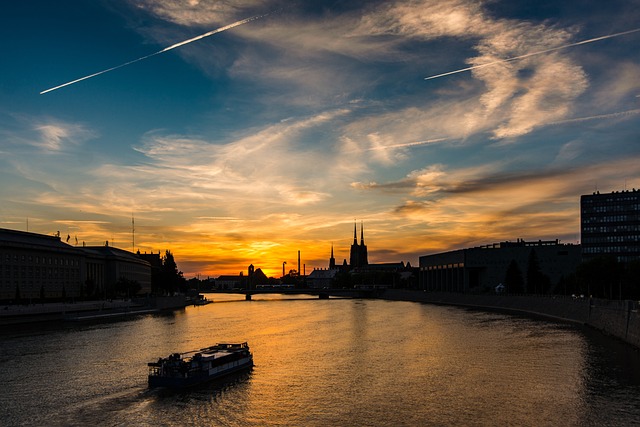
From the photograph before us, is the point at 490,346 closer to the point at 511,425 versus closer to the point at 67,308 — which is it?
the point at 511,425

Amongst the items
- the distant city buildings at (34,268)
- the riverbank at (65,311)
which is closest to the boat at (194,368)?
the riverbank at (65,311)

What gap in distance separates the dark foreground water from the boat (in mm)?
1635

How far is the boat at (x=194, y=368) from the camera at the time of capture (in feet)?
196

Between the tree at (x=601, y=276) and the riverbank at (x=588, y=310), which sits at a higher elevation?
the tree at (x=601, y=276)

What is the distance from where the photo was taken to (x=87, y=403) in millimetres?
52719

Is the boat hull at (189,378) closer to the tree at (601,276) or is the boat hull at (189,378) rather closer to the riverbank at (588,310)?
the riverbank at (588,310)

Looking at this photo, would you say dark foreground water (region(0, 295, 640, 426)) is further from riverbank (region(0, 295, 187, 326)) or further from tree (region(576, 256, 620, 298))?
tree (region(576, 256, 620, 298))

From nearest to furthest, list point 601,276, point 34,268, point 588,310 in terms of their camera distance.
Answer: point 588,310 → point 601,276 → point 34,268

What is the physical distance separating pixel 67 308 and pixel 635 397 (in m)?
142

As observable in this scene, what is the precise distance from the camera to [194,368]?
63.0 meters

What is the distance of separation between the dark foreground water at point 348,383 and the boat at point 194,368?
5.36 feet

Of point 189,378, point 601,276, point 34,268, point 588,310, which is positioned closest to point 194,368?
point 189,378

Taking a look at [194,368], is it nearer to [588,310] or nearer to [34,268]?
[588,310]

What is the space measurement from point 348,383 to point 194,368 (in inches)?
617
